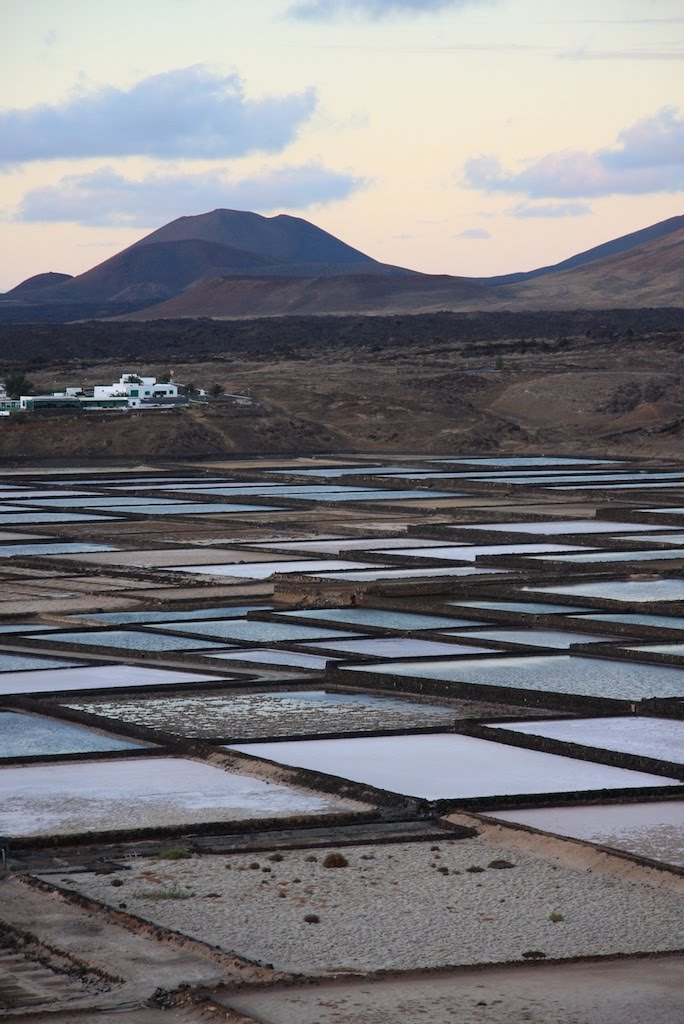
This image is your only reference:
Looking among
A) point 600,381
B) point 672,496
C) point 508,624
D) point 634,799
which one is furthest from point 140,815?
point 600,381

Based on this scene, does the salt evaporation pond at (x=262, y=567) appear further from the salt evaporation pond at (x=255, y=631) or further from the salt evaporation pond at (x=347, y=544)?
the salt evaporation pond at (x=255, y=631)

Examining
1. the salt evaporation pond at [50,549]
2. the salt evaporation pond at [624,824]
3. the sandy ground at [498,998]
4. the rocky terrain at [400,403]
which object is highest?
the rocky terrain at [400,403]

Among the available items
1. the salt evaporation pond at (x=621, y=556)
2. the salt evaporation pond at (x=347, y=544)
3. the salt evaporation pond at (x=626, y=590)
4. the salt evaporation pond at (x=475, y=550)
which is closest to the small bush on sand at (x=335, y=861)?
the salt evaporation pond at (x=626, y=590)

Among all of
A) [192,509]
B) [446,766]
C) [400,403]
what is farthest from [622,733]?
[400,403]

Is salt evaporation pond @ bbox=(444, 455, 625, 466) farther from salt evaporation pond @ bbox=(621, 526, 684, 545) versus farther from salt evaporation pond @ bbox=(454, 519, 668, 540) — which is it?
salt evaporation pond @ bbox=(621, 526, 684, 545)

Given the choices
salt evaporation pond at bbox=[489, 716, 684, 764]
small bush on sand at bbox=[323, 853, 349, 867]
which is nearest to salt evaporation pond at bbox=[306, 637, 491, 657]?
salt evaporation pond at bbox=[489, 716, 684, 764]
